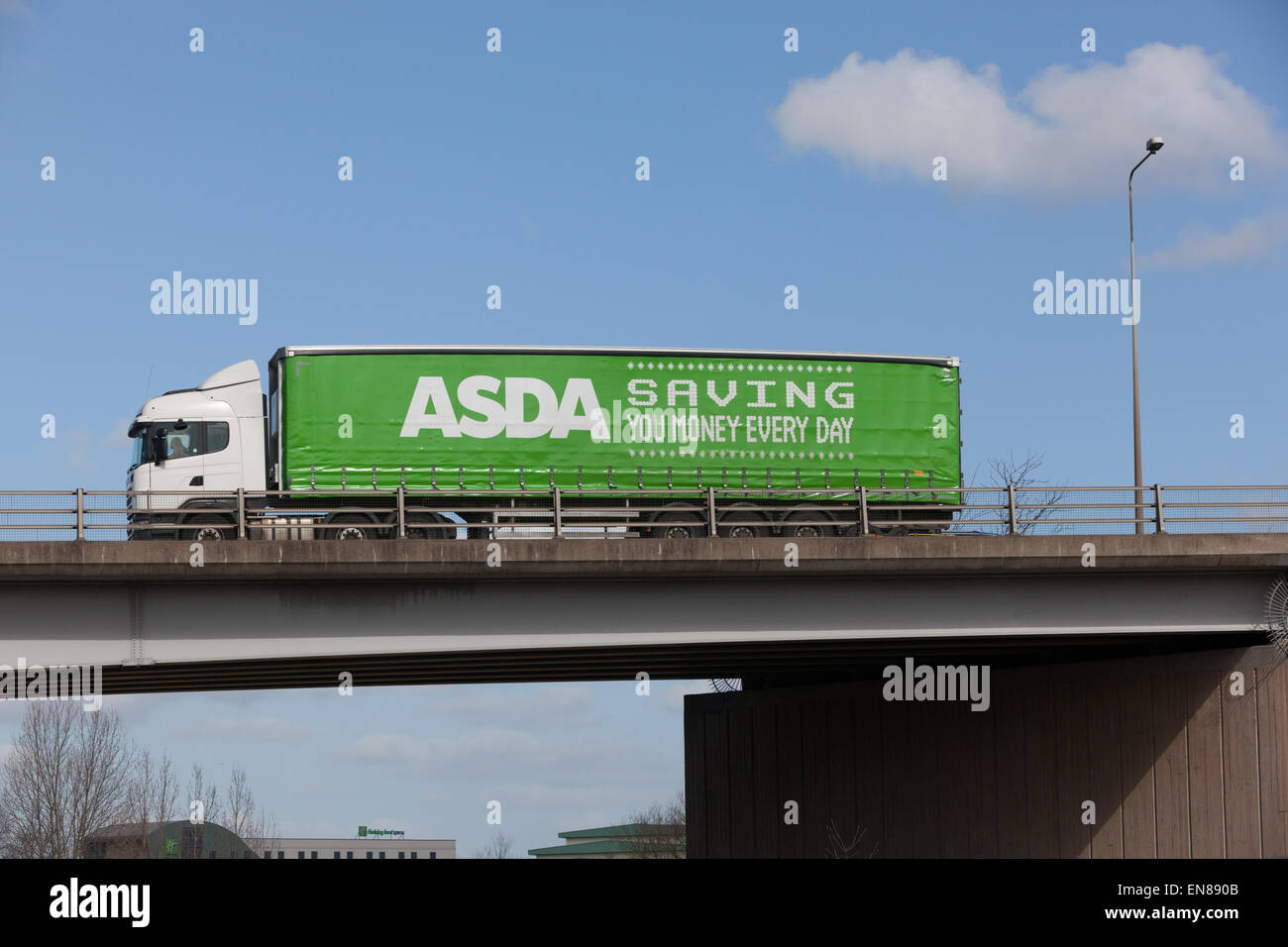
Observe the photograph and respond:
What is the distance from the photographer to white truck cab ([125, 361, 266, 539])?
1129 inches

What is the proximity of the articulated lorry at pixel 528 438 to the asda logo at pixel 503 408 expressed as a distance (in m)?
0.03

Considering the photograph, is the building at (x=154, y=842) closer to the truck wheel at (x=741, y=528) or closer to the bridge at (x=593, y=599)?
the bridge at (x=593, y=599)

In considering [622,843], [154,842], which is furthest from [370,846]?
[154,842]

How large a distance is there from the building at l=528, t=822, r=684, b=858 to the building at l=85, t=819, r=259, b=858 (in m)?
22.2

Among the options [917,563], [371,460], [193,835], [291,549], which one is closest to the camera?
[291,549]

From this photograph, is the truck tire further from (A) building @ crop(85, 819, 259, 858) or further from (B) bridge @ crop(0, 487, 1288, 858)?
(A) building @ crop(85, 819, 259, 858)

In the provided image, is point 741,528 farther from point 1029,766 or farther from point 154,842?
point 154,842

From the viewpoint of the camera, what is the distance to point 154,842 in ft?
163

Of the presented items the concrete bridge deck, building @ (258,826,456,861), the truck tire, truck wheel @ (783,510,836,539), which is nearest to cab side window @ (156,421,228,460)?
the truck tire

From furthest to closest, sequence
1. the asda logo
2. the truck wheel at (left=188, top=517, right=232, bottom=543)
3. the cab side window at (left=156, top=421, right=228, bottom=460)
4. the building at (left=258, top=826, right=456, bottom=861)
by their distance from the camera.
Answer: the building at (left=258, top=826, right=456, bottom=861)
the asda logo
the cab side window at (left=156, top=421, right=228, bottom=460)
the truck wheel at (left=188, top=517, right=232, bottom=543)
